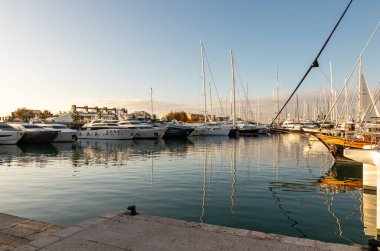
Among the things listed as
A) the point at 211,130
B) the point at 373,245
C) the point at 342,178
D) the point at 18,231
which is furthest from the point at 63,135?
the point at 373,245

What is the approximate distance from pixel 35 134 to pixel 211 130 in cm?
4362

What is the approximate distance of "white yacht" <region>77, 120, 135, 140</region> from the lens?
6469cm

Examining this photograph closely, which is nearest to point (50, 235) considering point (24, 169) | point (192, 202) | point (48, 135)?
point (192, 202)

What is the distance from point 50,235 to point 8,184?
13.6 meters

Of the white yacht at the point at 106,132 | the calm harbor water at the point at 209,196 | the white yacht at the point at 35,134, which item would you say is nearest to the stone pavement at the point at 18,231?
the calm harbor water at the point at 209,196

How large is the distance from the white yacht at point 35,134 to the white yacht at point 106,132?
11.9 metres

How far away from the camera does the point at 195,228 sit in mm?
6887

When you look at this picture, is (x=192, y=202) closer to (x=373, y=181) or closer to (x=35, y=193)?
(x=35, y=193)

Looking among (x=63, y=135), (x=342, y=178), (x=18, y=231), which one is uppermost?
(x=63, y=135)

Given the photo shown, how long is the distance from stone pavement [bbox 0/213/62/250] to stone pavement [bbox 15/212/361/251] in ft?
2.49

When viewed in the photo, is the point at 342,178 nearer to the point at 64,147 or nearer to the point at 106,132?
the point at 64,147

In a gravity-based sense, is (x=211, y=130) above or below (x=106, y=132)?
above

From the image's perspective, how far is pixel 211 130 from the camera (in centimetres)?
8044

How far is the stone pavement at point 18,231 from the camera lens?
6528 millimetres
